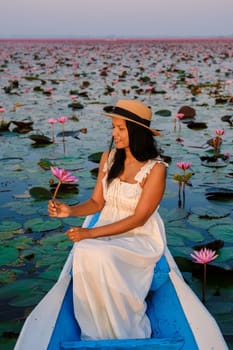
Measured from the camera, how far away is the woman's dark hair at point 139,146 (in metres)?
2.46

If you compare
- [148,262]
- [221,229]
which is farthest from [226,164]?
[148,262]

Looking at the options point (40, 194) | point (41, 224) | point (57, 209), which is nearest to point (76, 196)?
point (40, 194)

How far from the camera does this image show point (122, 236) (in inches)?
98.0

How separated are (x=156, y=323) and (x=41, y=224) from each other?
5.71 feet

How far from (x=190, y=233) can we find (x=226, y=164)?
78.2 inches

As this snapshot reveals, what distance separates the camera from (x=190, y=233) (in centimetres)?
361

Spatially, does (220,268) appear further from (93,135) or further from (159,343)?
(93,135)

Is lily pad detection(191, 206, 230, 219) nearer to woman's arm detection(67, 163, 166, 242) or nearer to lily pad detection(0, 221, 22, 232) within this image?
lily pad detection(0, 221, 22, 232)

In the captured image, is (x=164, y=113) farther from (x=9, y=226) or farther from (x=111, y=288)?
(x=111, y=288)

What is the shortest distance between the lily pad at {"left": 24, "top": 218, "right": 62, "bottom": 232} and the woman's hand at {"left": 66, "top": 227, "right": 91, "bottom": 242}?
1436mm

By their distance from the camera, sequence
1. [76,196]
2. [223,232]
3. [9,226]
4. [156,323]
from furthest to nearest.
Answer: [76,196]
[9,226]
[223,232]
[156,323]


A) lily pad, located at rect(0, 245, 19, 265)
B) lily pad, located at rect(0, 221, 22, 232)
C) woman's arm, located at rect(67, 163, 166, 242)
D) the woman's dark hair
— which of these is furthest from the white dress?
lily pad, located at rect(0, 221, 22, 232)

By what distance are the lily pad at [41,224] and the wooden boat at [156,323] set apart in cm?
120

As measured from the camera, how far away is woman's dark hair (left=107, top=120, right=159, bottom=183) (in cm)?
246
